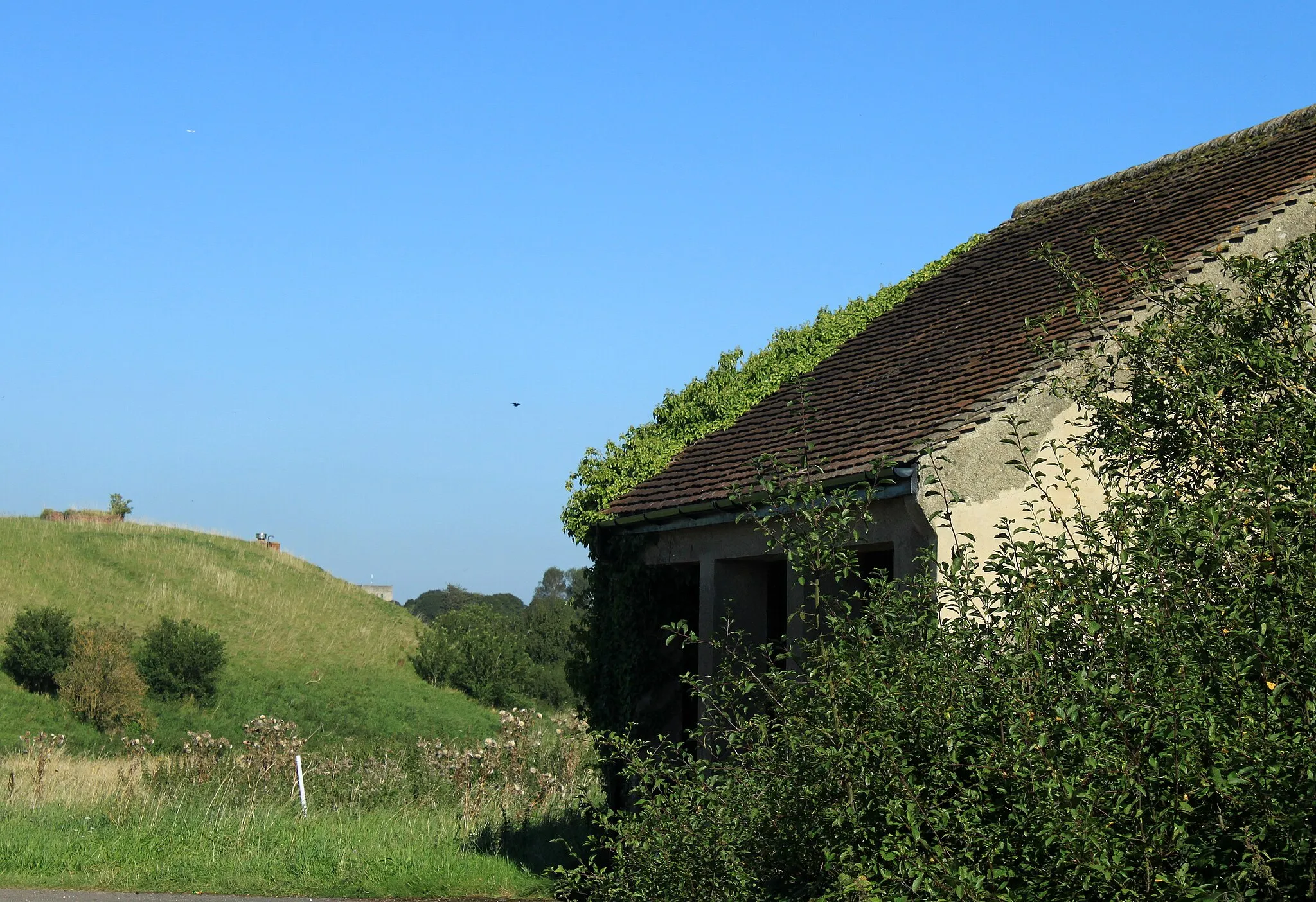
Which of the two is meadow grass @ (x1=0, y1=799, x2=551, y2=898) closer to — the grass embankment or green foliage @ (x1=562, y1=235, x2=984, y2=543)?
the grass embankment

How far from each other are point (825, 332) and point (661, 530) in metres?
3.83

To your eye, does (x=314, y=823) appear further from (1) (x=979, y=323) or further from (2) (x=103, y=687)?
(2) (x=103, y=687)

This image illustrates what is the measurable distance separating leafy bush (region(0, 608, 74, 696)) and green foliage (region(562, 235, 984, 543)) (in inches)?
1370

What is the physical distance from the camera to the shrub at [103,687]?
3925 centimetres

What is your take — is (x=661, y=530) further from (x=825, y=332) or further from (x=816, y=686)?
(x=816, y=686)

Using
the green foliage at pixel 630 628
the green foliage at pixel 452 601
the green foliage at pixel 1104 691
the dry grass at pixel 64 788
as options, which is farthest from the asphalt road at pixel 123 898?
the green foliage at pixel 452 601

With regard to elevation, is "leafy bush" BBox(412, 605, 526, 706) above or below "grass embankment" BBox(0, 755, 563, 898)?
above

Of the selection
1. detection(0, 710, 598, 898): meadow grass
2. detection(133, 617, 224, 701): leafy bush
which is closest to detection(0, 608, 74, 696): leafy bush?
detection(133, 617, 224, 701): leafy bush

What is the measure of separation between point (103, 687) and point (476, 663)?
1526 centimetres

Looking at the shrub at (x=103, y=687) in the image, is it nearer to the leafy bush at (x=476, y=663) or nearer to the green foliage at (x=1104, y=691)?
the leafy bush at (x=476, y=663)

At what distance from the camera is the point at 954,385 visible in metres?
9.67

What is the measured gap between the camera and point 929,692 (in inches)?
172

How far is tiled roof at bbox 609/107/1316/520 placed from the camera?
9414mm

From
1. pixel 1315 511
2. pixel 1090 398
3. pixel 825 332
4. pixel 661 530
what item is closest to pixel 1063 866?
pixel 1315 511
